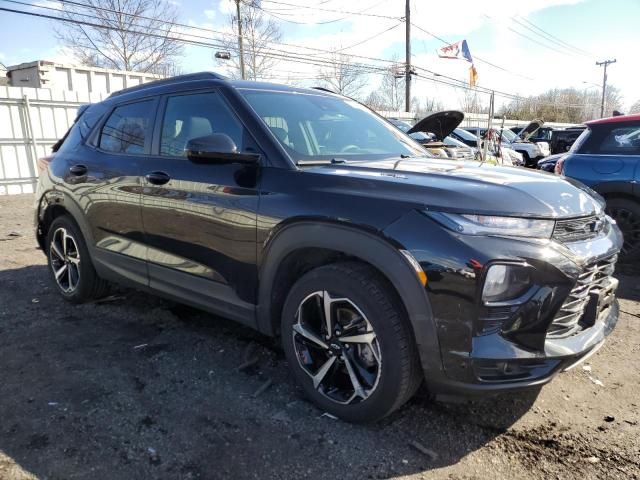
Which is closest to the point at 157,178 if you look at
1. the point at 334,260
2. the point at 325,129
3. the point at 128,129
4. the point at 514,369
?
the point at 128,129

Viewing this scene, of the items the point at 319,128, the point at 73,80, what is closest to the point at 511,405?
the point at 319,128

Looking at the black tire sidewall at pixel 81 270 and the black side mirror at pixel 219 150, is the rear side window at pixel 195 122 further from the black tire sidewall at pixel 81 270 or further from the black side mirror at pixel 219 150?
the black tire sidewall at pixel 81 270

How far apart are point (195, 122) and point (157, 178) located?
47 centimetres

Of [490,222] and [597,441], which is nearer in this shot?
[490,222]

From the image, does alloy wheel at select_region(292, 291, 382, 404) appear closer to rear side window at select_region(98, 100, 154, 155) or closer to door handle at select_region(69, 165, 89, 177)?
rear side window at select_region(98, 100, 154, 155)

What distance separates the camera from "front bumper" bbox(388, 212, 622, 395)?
210cm

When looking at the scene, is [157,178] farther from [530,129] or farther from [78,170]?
[530,129]

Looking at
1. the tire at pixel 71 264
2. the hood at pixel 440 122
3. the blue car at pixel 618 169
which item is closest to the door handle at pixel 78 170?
the tire at pixel 71 264

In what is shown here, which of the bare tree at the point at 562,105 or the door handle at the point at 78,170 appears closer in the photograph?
the door handle at the point at 78,170

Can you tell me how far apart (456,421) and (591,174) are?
4307 mm

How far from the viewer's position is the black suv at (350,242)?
7.03 ft

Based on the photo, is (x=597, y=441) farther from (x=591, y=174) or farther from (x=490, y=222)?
(x=591, y=174)

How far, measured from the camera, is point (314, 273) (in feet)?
8.44

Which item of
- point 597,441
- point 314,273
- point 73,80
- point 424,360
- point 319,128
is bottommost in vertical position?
A: point 597,441
